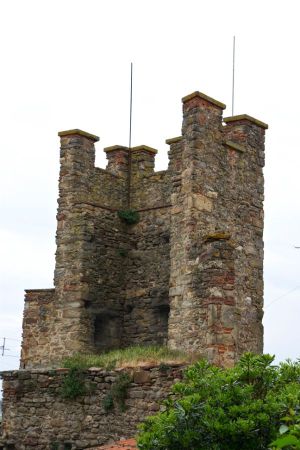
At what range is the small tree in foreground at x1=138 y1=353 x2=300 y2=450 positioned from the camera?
974 centimetres

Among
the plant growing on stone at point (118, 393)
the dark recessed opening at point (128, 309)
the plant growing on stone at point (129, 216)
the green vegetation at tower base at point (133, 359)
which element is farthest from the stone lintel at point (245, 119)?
the plant growing on stone at point (118, 393)

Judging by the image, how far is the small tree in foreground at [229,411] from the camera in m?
9.74

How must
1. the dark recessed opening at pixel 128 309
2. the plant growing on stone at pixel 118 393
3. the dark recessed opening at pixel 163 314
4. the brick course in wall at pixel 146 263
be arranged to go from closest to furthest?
1. the plant growing on stone at pixel 118 393
2. the brick course in wall at pixel 146 263
3. the dark recessed opening at pixel 163 314
4. the dark recessed opening at pixel 128 309

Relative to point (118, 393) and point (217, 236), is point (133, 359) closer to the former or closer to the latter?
point (118, 393)

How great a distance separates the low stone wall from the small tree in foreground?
15.7ft

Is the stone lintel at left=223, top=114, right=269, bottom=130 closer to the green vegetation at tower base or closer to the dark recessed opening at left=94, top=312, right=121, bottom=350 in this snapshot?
the dark recessed opening at left=94, top=312, right=121, bottom=350

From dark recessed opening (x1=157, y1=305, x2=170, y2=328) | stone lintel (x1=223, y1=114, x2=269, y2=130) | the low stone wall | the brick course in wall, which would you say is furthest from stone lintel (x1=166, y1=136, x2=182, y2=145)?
the low stone wall

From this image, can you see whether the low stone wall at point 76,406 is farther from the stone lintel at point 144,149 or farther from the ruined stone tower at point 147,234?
the stone lintel at point 144,149

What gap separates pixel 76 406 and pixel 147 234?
4.64 m

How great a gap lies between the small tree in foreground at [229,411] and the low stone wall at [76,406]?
4784 millimetres

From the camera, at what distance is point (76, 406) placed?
16.5 meters

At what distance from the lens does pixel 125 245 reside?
65.0ft

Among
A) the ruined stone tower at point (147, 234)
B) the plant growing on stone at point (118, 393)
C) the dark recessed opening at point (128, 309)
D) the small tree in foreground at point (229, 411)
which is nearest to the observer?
the small tree in foreground at point (229, 411)

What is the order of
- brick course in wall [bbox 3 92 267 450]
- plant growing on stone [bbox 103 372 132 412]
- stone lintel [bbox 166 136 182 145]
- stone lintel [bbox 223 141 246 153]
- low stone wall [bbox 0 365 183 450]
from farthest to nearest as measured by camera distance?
stone lintel [bbox 166 136 182 145] < stone lintel [bbox 223 141 246 153] < brick course in wall [bbox 3 92 267 450] < plant growing on stone [bbox 103 372 132 412] < low stone wall [bbox 0 365 183 450]
